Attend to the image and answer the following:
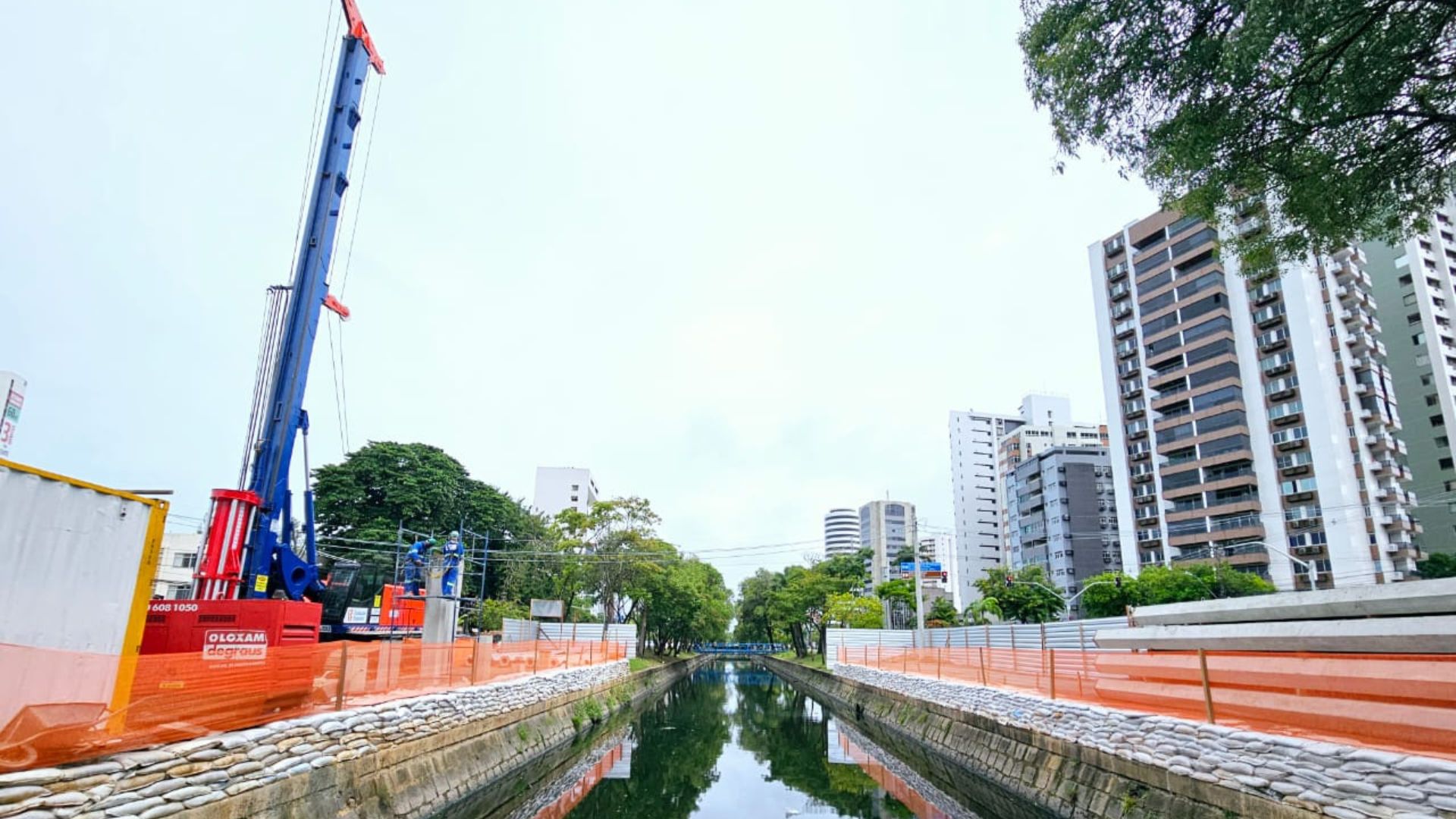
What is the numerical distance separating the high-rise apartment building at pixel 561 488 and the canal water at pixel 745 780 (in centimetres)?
6954

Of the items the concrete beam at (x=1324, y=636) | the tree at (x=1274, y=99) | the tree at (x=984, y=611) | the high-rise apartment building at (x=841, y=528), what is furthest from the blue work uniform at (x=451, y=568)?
the high-rise apartment building at (x=841, y=528)

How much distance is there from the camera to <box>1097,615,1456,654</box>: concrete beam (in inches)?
275

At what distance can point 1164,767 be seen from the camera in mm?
8359

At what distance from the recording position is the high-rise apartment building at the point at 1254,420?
141ft

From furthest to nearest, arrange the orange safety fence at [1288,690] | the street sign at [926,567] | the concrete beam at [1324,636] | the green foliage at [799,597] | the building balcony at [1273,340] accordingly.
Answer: the green foliage at [799,597], the street sign at [926,567], the building balcony at [1273,340], the concrete beam at [1324,636], the orange safety fence at [1288,690]

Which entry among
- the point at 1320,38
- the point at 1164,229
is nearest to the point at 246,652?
the point at 1320,38

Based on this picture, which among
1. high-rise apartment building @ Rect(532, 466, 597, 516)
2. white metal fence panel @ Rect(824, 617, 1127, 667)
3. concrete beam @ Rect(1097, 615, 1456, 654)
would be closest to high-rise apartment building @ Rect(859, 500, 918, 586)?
high-rise apartment building @ Rect(532, 466, 597, 516)

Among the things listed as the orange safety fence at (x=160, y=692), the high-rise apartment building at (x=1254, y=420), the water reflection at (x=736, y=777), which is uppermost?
the high-rise apartment building at (x=1254, y=420)

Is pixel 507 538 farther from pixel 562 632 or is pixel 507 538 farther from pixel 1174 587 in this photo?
pixel 1174 587

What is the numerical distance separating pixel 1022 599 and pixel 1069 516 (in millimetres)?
24094

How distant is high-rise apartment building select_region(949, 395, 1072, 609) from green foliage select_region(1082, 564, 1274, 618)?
1844 inches

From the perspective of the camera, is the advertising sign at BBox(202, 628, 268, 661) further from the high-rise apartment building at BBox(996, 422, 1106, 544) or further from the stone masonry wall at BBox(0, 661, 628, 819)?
the high-rise apartment building at BBox(996, 422, 1106, 544)

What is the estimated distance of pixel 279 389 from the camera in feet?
37.8

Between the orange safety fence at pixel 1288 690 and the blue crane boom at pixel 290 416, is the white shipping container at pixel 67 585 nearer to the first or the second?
the blue crane boom at pixel 290 416
